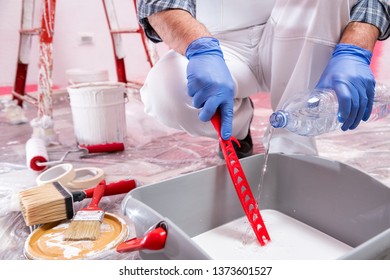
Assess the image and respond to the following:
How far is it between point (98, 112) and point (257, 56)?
58 centimetres

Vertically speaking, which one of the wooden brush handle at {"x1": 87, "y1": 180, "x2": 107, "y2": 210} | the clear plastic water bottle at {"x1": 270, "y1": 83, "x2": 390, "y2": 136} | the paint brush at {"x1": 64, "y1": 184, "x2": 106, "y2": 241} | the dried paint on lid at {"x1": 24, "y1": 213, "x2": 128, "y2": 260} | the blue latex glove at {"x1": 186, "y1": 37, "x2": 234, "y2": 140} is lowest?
the dried paint on lid at {"x1": 24, "y1": 213, "x2": 128, "y2": 260}

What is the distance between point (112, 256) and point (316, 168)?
1.42 feet

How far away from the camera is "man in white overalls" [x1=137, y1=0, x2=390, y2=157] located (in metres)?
0.68

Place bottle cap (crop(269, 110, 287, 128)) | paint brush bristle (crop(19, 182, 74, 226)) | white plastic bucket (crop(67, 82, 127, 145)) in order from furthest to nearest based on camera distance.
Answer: white plastic bucket (crop(67, 82, 127, 145)), paint brush bristle (crop(19, 182, 74, 226)), bottle cap (crop(269, 110, 287, 128))

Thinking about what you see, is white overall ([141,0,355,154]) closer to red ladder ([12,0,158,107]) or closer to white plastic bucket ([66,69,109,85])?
red ladder ([12,0,158,107])

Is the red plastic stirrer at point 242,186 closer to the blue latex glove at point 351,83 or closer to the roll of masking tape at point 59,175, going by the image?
the blue latex glove at point 351,83

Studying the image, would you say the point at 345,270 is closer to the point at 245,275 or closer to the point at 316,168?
the point at 245,275

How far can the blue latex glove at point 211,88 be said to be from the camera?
66 centimetres

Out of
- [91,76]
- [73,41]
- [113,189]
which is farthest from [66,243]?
[73,41]

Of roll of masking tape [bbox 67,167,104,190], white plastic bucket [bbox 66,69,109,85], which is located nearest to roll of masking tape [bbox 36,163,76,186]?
roll of masking tape [bbox 67,167,104,190]

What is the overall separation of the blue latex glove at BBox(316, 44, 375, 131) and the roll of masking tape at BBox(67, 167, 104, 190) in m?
0.58

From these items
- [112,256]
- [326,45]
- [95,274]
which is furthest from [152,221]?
[326,45]

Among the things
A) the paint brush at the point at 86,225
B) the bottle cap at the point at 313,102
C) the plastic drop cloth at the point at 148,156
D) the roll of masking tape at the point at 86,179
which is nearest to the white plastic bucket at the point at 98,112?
the plastic drop cloth at the point at 148,156

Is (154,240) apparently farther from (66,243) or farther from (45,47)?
(45,47)
